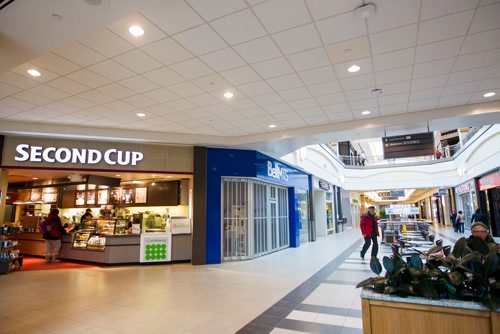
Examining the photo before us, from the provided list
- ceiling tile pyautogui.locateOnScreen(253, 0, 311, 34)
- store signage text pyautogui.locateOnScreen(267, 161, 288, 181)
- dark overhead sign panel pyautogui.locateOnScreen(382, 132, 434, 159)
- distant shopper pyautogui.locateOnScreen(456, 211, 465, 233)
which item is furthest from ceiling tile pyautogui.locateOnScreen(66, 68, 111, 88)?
distant shopper pyautogui.locateOnScreen(456, 211, 465, 233)

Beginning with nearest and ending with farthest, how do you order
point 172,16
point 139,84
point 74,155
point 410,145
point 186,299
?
point 172,16, point 186,299, point 139,84, point 74,155, point 410,145

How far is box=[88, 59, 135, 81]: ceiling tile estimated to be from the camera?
167 inches

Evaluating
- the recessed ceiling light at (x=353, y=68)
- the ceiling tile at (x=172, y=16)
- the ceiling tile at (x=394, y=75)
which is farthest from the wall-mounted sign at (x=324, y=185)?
the ceiling tile at (x=172, y=16)

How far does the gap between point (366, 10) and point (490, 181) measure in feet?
43.1

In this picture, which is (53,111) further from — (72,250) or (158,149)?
(72,250)

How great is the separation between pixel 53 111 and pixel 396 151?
26.1 ft

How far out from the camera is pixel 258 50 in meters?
3.96

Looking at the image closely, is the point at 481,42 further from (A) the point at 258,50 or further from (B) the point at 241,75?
(B) the point at 241,75

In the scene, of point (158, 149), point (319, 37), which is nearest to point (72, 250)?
point (158, 149)

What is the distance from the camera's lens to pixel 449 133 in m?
23.3

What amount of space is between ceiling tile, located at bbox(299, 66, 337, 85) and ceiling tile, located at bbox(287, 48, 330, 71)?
0.14 m

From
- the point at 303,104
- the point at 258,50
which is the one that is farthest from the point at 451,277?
the point at 303,104

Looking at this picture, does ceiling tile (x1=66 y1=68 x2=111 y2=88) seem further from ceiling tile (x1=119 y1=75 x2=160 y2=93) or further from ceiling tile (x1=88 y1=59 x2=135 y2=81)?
ceiling tile (x1=119 y1=75 x2=160 y2=93)

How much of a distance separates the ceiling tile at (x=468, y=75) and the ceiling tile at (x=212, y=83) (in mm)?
3723
